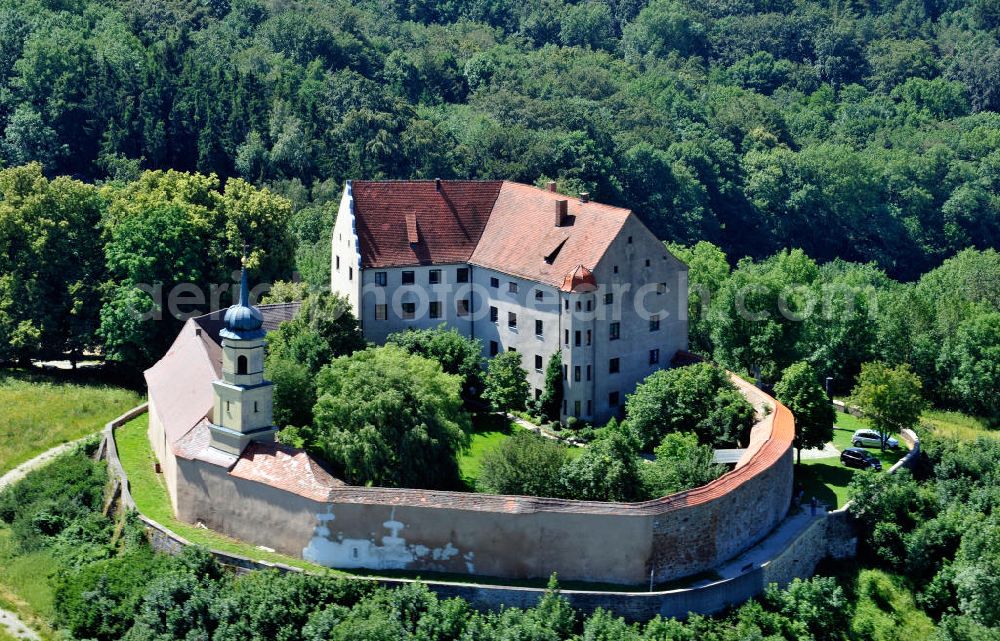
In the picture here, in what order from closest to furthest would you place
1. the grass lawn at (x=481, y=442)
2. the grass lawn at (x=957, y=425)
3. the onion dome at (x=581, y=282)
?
the grass lawn at (x=481, y=442), the onion dome at (x=581, y=282), the grass lawn at (x=957, y=425)

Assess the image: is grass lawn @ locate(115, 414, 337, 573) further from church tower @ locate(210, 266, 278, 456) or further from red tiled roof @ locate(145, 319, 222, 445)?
church tower @ locate(210, 266, 278, 456)

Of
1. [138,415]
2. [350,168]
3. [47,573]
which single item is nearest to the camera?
[47,573]

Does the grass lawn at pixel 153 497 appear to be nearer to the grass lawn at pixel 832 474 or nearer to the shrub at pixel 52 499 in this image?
the shrub at pixel 52 499

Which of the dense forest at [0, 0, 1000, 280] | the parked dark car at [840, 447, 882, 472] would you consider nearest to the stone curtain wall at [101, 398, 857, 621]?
the parked dark car at [840, 447, 882, 472]

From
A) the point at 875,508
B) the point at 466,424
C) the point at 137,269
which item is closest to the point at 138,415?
the point at 137,269

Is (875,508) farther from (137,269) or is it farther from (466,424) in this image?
(137,269)

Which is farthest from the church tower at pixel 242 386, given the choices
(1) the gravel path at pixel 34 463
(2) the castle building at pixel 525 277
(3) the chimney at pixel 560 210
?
(3) the chimney at pixel 560 210
